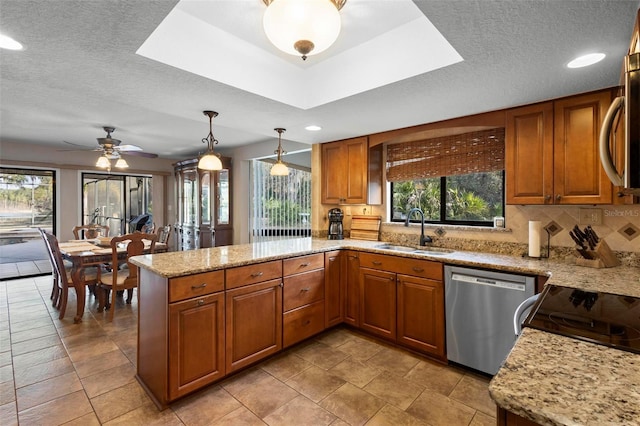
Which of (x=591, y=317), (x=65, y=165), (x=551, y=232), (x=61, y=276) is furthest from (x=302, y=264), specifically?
(x=65, y=165)

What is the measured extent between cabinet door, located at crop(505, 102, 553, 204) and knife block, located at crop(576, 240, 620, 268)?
1.40 feet

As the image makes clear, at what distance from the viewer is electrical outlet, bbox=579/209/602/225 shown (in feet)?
7.83

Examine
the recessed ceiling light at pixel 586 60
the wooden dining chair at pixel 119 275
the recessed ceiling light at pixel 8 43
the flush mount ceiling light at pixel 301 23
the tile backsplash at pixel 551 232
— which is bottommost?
the wooden dining chair at pixel 119 275

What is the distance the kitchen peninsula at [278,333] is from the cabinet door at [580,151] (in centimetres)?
53

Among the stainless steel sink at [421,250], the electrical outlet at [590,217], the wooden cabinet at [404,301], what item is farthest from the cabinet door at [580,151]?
the wooden cabinet at [404,301]

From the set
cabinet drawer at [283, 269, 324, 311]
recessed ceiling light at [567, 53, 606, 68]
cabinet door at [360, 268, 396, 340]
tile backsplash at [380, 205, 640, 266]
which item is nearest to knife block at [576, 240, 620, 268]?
tile backsplash at [380, 205, 640, 266]

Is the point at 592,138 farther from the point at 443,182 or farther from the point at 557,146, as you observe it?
the point at 443,182

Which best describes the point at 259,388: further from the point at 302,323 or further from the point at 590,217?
the point at 590,217

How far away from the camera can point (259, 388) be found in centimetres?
218

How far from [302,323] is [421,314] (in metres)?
1.05

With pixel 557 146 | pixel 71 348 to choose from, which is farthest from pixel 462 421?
pixel 71 348

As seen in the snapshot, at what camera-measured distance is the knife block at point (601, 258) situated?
2.14 metres

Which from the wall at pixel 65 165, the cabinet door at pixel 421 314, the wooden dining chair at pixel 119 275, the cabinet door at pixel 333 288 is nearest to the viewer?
the cabinet door at pixel 421 314

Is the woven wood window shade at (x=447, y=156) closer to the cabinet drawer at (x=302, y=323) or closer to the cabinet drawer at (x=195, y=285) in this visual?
the cabinet drawer at (x=302, y=323)
